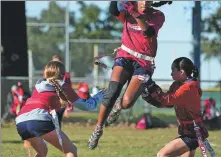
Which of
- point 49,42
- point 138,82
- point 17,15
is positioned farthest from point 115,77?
point 49,42

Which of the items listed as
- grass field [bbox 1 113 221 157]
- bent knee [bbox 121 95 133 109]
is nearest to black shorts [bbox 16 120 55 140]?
bent knee [bbox 121 95 133 109]

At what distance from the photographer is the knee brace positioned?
338 inches

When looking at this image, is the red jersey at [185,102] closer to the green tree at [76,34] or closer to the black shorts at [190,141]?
the black shorts at [190,141]

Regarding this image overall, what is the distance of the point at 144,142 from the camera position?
51.7ft

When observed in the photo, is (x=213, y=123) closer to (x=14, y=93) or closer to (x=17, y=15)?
(x=14, y=93)

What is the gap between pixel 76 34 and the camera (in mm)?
64312

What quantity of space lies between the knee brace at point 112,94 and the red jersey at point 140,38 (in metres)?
0.43

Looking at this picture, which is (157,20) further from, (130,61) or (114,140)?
(114,140)

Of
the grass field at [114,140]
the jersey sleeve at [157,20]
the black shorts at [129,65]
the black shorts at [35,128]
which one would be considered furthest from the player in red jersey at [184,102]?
the grass field at [114,140]

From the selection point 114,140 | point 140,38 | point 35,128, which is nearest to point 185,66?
point 140,38

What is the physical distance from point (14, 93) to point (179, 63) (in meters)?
13.4

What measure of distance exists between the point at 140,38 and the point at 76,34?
55.9 m

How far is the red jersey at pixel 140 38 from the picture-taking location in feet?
28.2

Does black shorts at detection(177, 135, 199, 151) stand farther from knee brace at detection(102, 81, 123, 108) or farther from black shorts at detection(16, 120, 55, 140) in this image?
black shorts at detection(16, 120, 55, 140)
